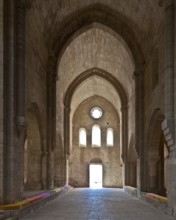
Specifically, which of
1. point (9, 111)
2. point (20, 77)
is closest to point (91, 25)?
point (20, 77)

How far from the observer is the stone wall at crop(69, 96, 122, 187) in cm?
3828

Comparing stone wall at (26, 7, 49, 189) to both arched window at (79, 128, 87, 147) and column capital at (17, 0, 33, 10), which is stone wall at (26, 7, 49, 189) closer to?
column capital at (17, 0, 33, 10)

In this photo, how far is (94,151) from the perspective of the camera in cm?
3900

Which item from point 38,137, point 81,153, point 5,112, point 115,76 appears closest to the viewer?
point 5,112

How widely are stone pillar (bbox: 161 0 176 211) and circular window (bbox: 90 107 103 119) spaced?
25970 mm

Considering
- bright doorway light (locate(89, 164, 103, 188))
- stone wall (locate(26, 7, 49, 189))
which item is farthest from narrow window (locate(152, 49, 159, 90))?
bright doorway light (locate(89, 164, 103, 188))

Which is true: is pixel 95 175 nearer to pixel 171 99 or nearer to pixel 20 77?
pixel 20 77

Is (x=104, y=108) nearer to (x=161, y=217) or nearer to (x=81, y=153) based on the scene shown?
(x=81, y=153)

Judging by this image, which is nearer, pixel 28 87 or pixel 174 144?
pixel 174 144

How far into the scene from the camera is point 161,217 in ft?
40.2

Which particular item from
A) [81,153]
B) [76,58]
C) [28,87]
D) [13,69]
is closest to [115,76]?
[76,58]

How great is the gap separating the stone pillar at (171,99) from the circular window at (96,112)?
2597 centimetres

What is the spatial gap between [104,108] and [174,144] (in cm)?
2689

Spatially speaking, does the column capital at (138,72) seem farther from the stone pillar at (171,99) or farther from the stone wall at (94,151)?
the stone wall at (94,151)
